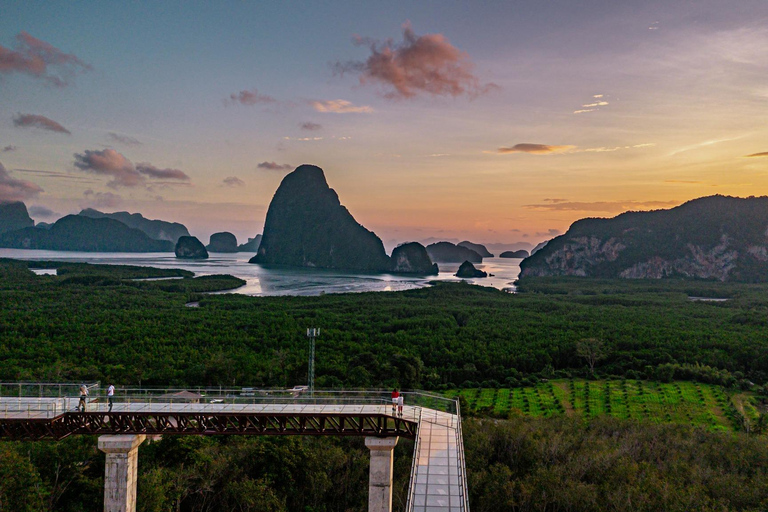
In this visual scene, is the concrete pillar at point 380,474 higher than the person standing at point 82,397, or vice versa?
the person standing at point 82,397

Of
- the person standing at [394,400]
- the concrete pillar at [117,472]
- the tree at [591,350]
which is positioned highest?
the person standing at [394,400]

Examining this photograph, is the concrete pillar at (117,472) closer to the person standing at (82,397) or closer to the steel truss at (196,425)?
the steel truss at (196,425)

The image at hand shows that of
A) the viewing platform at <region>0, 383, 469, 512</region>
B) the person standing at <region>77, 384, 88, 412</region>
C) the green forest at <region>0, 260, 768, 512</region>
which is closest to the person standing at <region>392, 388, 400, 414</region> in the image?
the viewing platform at <region>0, 383, 469, 512</region>

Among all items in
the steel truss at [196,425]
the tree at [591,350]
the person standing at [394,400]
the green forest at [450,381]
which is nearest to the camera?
the steel truss at [196,425]

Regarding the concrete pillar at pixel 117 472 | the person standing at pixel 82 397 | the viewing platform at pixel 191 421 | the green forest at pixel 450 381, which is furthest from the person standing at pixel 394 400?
the person standing at pixel 82 397

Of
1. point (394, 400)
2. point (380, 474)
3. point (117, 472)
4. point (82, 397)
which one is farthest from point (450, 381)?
point (82, 397)

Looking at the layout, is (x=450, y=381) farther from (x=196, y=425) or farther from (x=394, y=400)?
(x=196, y=425)

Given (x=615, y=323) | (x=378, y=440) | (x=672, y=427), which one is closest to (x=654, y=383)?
(x=672, y=427)
